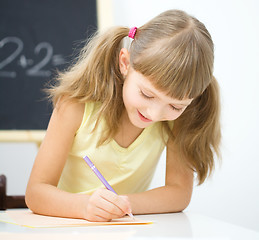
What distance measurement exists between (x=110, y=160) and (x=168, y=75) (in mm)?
330

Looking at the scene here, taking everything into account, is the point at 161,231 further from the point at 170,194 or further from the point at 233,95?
the point at 233,95

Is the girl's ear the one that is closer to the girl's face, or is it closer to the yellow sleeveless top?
the girl's face

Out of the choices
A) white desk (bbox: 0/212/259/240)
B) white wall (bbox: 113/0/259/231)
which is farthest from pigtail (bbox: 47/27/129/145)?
white wall (bbox: 113/0/259/231)

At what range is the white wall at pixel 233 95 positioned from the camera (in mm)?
1687

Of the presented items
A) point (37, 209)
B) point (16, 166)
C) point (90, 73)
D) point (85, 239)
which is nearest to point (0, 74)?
point (16, 166)

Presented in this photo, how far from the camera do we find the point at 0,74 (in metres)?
1.60

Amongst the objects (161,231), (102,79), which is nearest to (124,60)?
(102,79)

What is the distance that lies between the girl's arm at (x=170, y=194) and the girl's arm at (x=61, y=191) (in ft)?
0.40

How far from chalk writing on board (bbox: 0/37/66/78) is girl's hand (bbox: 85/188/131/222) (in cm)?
98

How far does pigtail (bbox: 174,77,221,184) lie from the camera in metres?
1.02

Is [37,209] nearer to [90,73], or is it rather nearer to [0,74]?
[90,73]

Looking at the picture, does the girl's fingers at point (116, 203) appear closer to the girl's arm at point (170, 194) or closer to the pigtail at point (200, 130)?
the girl's arm at point (170, 194)

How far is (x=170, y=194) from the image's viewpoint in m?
0.96

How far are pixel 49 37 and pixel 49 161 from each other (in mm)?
867
